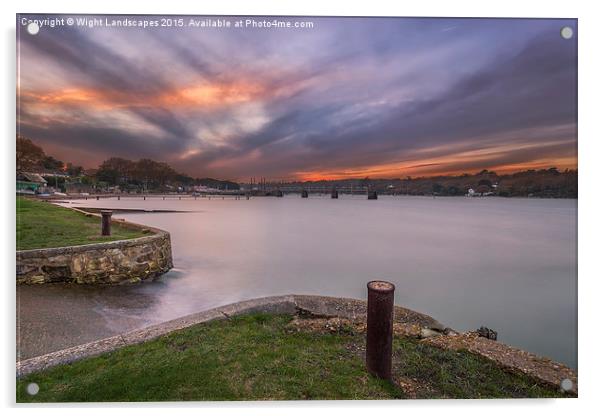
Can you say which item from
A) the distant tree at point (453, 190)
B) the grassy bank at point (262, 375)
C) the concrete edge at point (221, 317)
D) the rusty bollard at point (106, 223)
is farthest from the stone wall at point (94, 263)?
the distant tree at point (453, 190)

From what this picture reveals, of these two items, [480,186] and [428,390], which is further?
[480,186]

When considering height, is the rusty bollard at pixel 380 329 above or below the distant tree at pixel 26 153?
below

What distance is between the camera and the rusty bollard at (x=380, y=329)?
2.31 meters

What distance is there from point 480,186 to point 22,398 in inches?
274

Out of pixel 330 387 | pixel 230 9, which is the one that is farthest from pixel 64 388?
pixel 230 9

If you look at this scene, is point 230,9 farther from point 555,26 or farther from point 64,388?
point 64,388

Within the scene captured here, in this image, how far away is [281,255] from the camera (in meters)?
9.04

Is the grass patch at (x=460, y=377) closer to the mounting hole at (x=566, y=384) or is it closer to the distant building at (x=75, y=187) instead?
the mounting hole at (x=566, y=384)

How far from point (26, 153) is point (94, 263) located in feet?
10.0

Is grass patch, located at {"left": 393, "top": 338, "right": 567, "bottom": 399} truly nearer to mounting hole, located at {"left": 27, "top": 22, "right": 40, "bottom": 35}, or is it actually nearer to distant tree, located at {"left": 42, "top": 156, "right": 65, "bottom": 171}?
mounting hole, located at {"left": 27, "top": 22, "right": 40, "bottom": 35}

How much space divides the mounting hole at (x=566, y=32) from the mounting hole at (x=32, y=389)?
6708 mm

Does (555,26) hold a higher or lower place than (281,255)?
higher

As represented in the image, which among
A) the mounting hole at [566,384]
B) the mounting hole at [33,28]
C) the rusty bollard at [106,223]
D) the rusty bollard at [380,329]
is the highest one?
the mounting hole at [33,28]

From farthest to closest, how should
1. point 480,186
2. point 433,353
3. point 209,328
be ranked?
point 480,186 < point 209,328 < point 433,353
